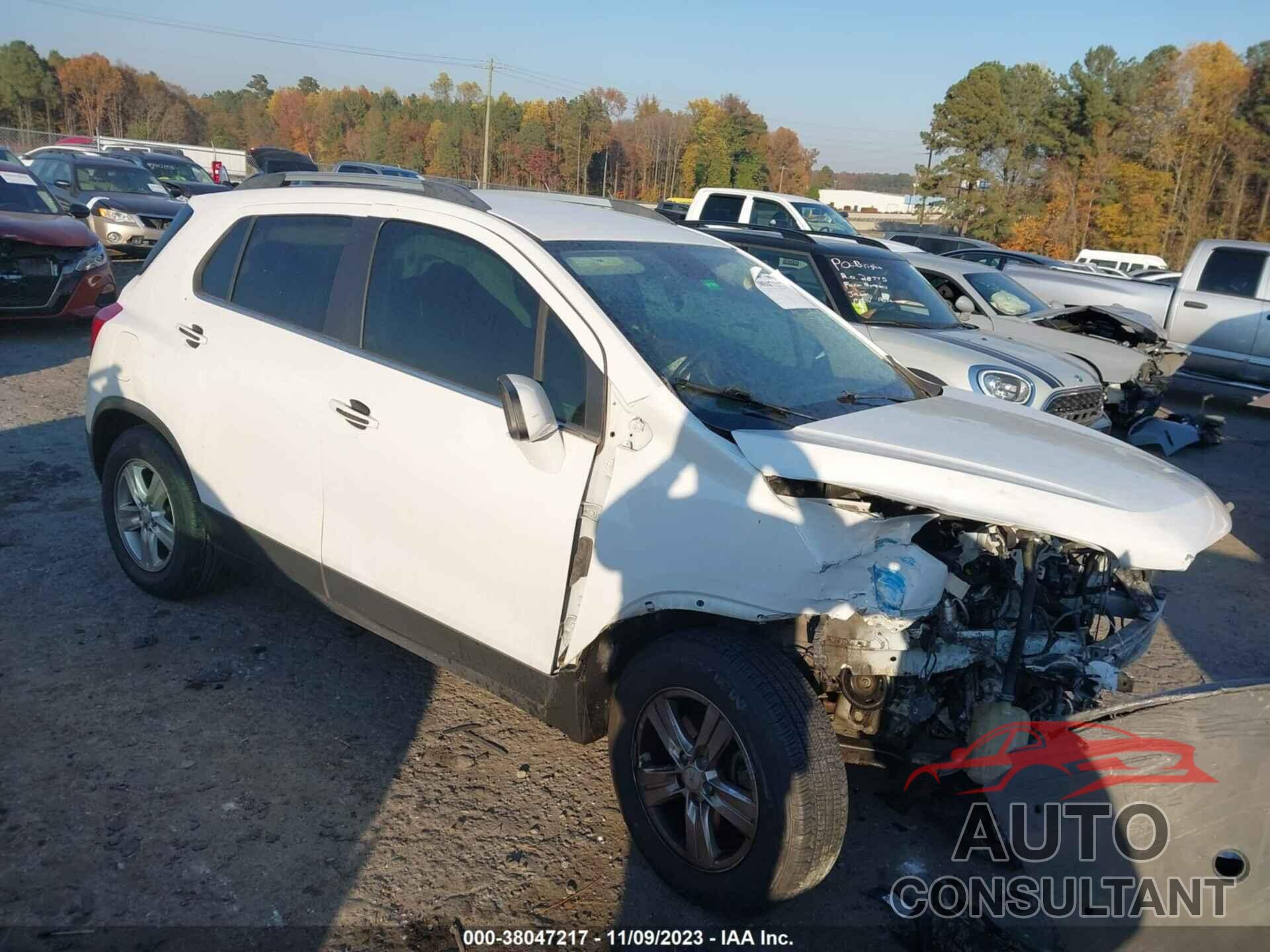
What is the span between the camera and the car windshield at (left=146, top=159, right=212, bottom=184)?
21.5 meters

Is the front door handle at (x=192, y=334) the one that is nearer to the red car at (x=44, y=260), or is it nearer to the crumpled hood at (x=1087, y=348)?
the red car at (x=44, y=260)

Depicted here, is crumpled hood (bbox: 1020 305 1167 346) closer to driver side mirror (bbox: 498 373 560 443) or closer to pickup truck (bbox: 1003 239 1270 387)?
pickup truck (bbox: 1003 239 1270 387)

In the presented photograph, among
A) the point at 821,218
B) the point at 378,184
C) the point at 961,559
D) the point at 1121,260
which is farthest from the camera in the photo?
the point at 1121,260

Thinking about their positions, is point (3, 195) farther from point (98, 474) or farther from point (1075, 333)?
point (1075, 333)

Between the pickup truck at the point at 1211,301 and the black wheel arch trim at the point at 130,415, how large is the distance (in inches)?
448

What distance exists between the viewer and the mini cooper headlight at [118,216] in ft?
48.4

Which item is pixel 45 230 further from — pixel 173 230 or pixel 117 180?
pixel 117 180

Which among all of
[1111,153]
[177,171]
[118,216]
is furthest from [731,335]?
[1111,153]

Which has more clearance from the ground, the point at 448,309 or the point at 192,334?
the point at 448,309

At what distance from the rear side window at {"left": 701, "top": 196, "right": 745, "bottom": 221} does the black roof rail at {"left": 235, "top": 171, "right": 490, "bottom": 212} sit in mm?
11199

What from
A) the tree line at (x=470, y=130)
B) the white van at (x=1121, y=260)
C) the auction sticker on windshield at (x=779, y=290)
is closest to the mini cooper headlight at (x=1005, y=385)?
the auction sticker on windshield at (x=779, y=290)

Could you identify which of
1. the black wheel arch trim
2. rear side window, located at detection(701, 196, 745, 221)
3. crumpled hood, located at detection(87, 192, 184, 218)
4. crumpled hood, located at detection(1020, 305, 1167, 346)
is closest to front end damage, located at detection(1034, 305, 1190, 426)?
crumpled hood, located at detection(1020, 305, 1167, 346)

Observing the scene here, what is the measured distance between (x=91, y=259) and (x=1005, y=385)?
9646 mm

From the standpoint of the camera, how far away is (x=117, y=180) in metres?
16.3
